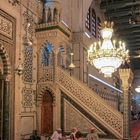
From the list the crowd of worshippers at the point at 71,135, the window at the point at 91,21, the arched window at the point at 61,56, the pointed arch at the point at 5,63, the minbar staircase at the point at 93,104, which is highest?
the window at the point at 91,21

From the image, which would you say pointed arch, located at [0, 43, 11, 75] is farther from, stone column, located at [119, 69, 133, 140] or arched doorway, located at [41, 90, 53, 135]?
stone column, located at [119, 69, 133, 140]

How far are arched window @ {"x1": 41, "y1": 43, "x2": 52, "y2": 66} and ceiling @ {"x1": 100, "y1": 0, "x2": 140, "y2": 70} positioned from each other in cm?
412

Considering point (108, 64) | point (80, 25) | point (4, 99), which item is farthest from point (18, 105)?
point (80, 25)

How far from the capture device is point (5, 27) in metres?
7.39

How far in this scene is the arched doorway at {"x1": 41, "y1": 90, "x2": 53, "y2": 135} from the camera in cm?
845

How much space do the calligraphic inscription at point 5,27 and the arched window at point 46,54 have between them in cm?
152

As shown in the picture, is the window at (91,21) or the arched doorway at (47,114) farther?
the window at (91,21)

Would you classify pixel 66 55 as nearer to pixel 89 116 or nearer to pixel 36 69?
pixel 36 69

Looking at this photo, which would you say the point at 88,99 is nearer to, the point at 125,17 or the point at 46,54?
the point at 46,54

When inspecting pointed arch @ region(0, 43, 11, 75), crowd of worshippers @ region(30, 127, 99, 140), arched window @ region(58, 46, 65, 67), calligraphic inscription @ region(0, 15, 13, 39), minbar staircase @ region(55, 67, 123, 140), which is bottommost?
crowd of worshippers @ region(30, 127, 99, 140)

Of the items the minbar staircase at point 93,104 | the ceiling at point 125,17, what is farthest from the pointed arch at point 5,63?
the ceiling at point 125,17

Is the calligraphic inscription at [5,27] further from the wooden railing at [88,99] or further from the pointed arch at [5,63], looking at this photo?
the wooden railing at [88,99]

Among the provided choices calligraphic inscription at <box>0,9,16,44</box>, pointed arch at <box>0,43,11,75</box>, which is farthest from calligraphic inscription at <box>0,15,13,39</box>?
pointed arch at <box>0,43,11,75</box>

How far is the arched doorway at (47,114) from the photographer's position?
8453 mm
